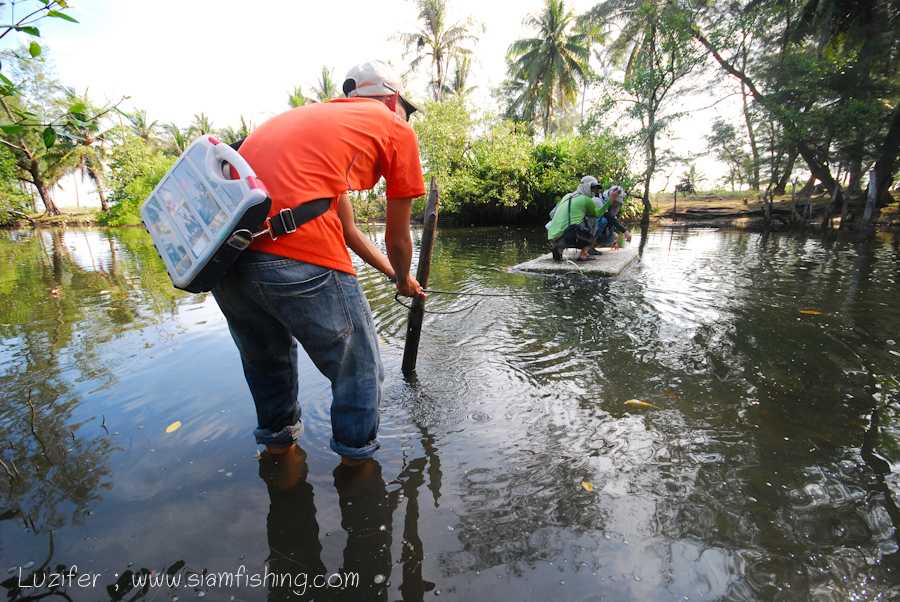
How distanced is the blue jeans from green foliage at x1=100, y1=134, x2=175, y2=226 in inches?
1598

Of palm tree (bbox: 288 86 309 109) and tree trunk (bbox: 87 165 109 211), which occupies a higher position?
palm tree (bbox: 288 86 309 109)

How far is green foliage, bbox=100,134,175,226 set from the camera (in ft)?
113

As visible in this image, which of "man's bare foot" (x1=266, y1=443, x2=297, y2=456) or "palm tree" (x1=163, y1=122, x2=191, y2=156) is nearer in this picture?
"man's bare foot" (x1=266, y1=443, x2=297, y2=456)

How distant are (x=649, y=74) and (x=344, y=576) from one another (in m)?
22.7

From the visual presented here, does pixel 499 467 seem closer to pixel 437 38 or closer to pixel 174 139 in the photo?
pixel 437 38

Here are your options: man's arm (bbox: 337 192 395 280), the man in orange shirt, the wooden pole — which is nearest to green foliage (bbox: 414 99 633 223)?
the wooden pole

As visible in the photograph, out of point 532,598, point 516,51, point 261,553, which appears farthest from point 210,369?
point 516,51

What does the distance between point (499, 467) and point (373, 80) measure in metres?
2.21

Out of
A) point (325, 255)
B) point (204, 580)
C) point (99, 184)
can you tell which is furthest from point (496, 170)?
point (99, 184)

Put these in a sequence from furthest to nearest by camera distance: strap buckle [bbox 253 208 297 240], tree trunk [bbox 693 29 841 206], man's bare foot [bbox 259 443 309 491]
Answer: tree trunk [bbox 693 29 841 206]
man's bare foot [bbox 259 443 309 491]
strap buckle [bbox 253 208 297 240]

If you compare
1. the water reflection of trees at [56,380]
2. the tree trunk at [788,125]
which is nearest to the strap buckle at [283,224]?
the water reflection of trees at [56,380]

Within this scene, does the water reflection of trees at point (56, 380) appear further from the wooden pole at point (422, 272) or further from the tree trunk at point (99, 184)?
the tree trunk at point (99, 184)

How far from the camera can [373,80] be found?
6.88 feet

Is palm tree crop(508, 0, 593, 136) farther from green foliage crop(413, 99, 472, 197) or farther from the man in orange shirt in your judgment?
the man in orange shirt
